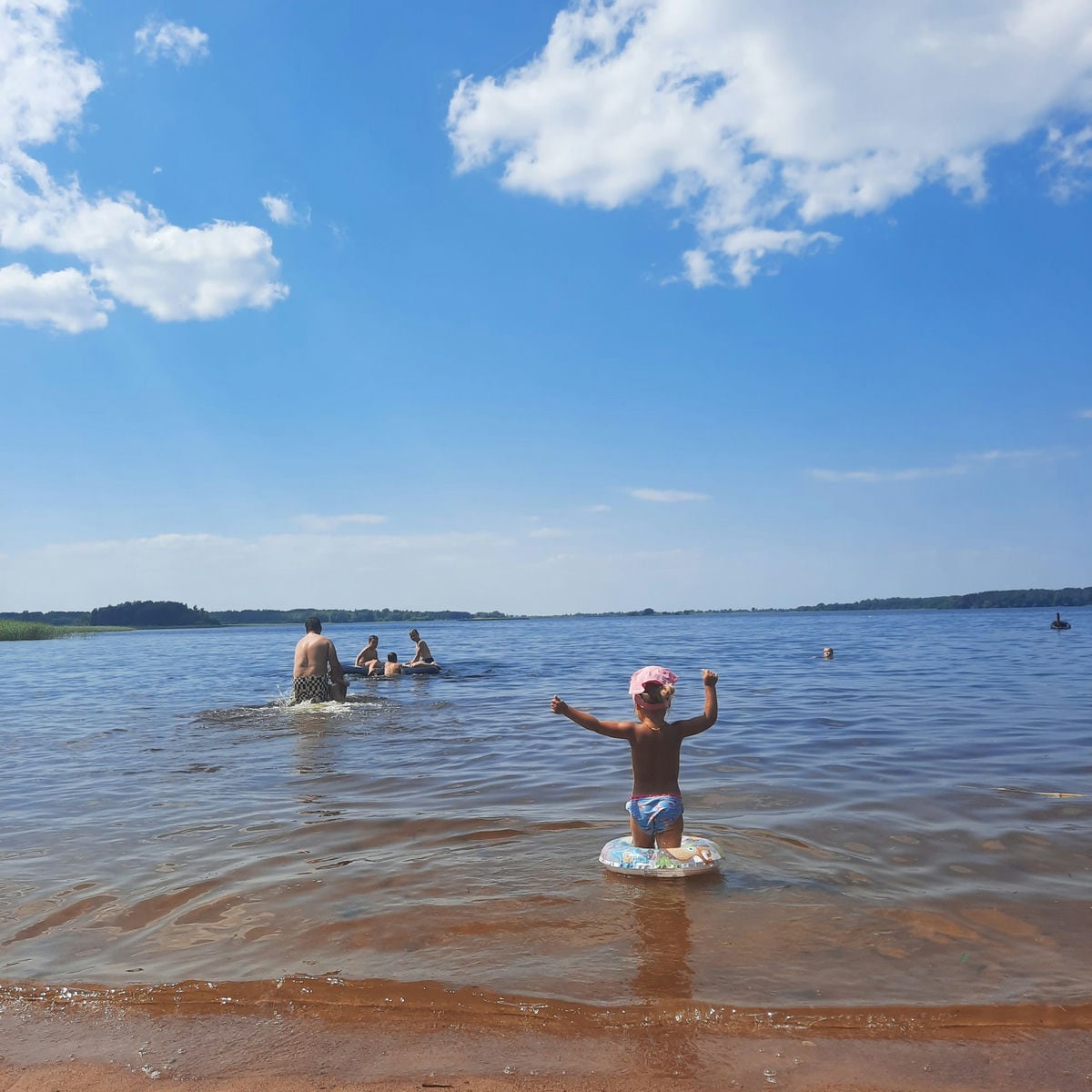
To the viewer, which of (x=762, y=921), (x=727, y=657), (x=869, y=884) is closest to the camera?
(x=762, y=921)

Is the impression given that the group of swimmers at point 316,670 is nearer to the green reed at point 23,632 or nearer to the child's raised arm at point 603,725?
the child's raised arm at point 603,725

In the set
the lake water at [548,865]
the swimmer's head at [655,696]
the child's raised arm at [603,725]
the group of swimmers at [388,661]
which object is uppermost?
the swimmer's head at [655,696]

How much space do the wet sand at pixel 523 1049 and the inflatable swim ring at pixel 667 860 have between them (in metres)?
2.35

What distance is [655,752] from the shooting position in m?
7.36

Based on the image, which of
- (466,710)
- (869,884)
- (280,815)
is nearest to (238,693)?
(466,710)

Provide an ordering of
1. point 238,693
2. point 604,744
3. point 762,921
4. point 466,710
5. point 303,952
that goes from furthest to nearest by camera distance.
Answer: point 238,693
point 466,710
point 604,744
point 762,921
point 303,952

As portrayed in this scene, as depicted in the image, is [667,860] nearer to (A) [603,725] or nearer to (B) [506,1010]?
(A) [603,725]

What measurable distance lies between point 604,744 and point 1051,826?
284 inches

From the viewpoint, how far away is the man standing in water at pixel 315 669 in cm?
1980

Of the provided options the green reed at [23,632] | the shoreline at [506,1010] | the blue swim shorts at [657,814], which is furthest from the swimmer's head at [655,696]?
the green reed at [23,632]

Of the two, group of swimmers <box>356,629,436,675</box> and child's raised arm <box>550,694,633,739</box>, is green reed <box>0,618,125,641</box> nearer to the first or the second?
group of swimmers <box>356,629,436,675</box>

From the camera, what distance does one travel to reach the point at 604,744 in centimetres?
1427

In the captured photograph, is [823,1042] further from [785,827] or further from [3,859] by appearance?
[3,859]

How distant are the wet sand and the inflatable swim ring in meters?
2.35
